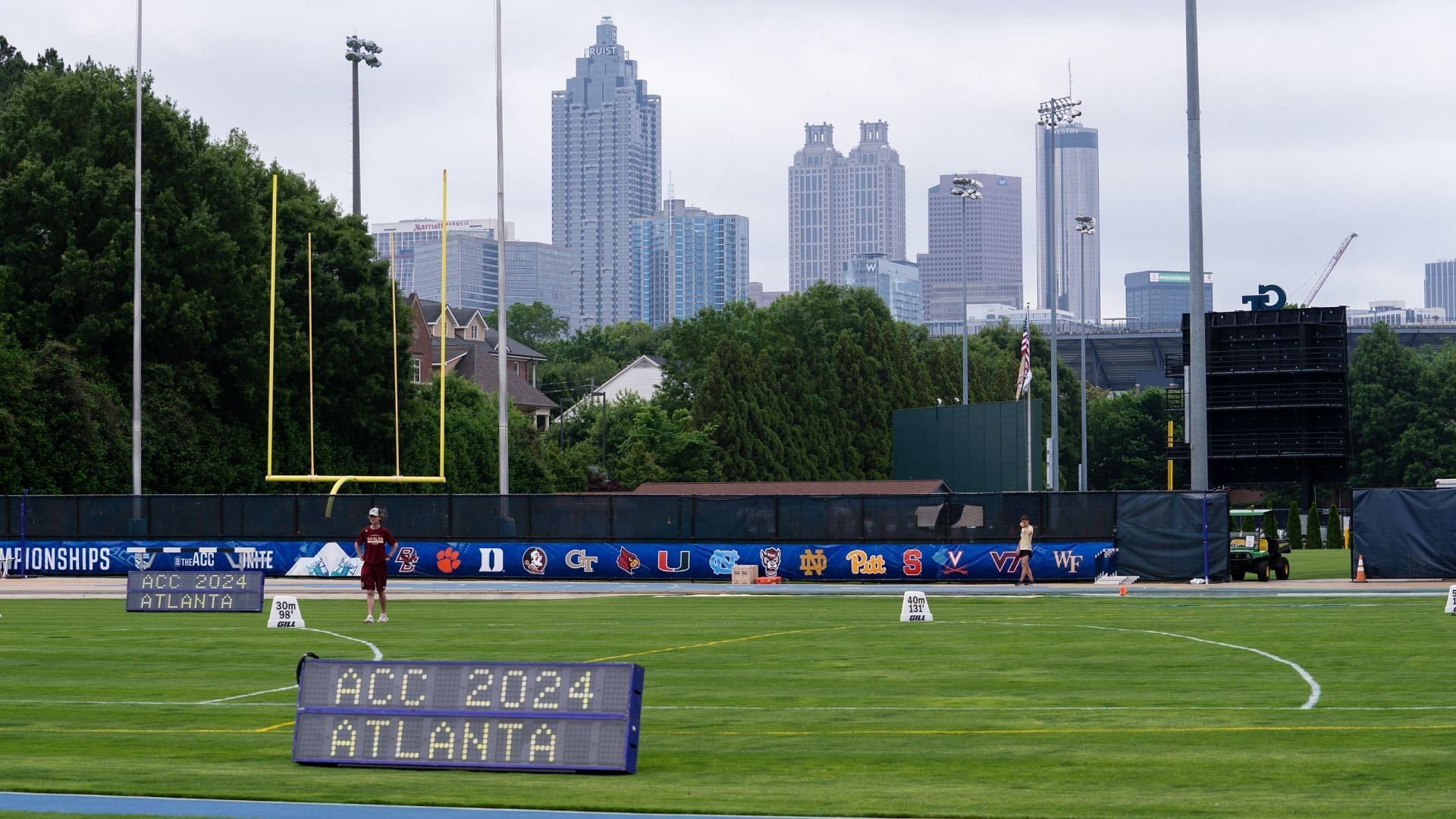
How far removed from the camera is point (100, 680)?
19828 mm

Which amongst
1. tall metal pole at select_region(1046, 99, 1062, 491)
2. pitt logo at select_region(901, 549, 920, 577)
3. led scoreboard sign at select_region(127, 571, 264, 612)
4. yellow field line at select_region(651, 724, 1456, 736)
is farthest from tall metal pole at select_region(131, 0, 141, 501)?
yellow field line at select_region(651, 724, 1456, 736)

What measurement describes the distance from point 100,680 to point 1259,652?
45.8 feet

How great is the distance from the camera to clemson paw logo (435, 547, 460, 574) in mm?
46156

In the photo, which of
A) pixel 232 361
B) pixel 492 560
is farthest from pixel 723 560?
pixel 232 361

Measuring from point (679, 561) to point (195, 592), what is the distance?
1530cm

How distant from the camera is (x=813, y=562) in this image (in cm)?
4419

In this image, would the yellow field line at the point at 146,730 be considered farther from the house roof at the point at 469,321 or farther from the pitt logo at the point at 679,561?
the house roof at the point at 469,321

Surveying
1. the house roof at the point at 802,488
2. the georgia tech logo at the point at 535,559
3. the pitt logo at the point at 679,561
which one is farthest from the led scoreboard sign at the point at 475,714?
the house roof at the point at 802,488

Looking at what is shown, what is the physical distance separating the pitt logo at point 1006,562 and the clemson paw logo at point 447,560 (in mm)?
14294

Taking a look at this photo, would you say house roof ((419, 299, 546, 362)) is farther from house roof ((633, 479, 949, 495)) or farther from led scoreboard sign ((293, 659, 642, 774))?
led scoreboard sign ((293, 659, 642, 774))

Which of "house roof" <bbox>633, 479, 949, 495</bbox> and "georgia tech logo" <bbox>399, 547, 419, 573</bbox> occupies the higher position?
"house roof" <bbox>633, 479, 949, 495</bbox>

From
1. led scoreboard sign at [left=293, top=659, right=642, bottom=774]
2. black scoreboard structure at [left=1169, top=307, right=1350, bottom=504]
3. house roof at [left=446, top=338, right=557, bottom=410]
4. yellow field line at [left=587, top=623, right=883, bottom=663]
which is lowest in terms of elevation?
yellow field line at [left=587, top=623, right=883, bottom=663]

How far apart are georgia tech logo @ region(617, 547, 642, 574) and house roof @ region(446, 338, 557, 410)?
7097 cm

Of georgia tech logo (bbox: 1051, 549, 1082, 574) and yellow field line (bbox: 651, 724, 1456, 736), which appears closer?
yellow field line (bbox: 651, 724, 1456, 736)
